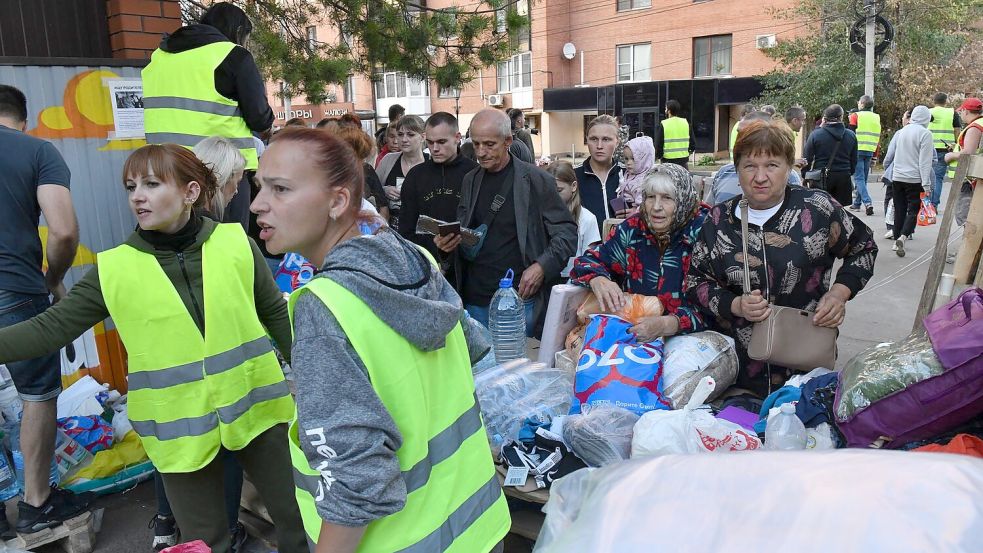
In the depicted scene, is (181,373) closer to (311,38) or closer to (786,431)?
(786,431)

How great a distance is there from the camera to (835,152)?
9.99 meters

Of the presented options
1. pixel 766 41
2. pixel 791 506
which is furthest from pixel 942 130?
pixel 766 41

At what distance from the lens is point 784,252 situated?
331 centimetres

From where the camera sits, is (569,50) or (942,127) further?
(569,50)

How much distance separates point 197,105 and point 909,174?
8669mm

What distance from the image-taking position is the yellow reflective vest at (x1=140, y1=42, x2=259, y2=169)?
13.5ft

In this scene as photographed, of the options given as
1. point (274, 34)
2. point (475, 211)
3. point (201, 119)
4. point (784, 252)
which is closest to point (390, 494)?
point (784, 252)

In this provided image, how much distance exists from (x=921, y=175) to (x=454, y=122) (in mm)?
7095

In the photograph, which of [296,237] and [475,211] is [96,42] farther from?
[296,237]

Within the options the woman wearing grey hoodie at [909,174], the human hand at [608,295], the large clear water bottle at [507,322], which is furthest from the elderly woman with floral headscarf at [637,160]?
the woman wearing grey hoodie at [909,174]

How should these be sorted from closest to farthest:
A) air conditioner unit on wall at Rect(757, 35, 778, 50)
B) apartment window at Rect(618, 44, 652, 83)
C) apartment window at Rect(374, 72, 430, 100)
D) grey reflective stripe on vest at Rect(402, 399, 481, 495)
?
grey reflective stripe on vest at Rect(402, 399, 481, 495)
air conditioner unit on wall at Rect(757, 35, 778, 50)
apartment window at Rect(618, 44, 652, 83)
apartment window at Rect(374, 72, 430, 100)

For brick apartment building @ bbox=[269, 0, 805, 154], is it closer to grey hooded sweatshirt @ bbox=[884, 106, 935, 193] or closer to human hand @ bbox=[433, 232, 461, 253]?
grey hooded sweatshirt @ bbox=[884, 106, 935, 193]

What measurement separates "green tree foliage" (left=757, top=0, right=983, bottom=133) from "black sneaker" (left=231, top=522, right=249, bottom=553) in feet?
70.5

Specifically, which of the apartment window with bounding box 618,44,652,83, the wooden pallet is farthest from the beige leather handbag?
the apartment window with bounding box 618,44,652,83
